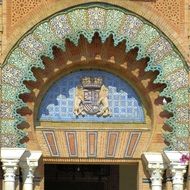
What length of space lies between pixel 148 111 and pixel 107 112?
0.63 metres

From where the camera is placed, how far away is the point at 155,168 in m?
11.6

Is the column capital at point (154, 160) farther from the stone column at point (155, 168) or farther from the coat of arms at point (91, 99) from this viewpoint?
the coat of arms at point (91, 99)

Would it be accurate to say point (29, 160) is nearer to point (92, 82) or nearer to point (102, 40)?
point (92, 82)

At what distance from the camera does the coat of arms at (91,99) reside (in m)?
12.0

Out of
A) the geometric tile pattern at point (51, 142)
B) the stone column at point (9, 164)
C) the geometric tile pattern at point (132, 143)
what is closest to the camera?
the stone column at point (9, 164)

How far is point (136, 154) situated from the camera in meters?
12.0

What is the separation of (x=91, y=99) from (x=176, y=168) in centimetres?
171

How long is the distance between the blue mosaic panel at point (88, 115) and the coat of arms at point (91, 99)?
0.06 meters

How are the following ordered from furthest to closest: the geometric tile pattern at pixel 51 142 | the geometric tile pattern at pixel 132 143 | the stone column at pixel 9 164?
the geometric tile pattern at pixel 132 143
the geometric tile pattern at pixel 51 142
the stone column at pixel 9 164

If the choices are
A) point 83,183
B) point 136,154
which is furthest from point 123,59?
point 83,183

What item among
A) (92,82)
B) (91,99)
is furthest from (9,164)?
(92,82)

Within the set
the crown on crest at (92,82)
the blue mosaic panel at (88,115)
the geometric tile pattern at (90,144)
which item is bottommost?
the geometric tile pattern at (90,144)

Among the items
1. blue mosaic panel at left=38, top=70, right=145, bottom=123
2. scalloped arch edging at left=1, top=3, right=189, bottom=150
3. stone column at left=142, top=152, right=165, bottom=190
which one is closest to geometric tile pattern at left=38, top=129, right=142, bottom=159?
blue mosaic panel at left=38, top=70, right=145, bottom=123

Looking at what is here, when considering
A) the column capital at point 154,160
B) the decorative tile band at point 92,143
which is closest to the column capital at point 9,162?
the decorative tile band at point 92,143
